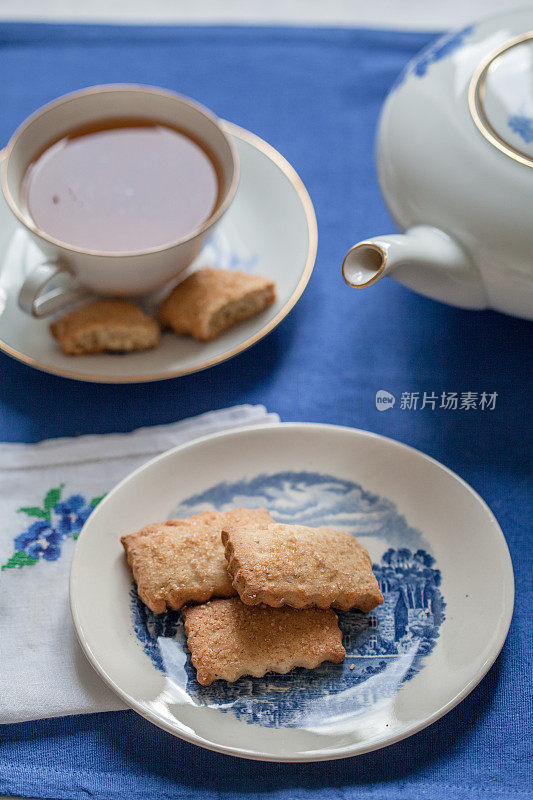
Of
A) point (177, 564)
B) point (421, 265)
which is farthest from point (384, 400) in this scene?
point (177, 564)

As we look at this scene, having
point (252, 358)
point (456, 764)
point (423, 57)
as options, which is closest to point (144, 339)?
point (252, 358)

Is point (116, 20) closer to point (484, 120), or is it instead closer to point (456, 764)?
point (484, 120)

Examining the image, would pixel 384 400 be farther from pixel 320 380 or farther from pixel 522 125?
pixel 522 125

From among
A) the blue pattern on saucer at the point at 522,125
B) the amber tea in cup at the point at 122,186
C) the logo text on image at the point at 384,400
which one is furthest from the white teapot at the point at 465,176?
the amber tea in cup at the point at 122,186

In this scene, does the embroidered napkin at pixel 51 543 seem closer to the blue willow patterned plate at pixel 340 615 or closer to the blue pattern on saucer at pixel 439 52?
the blue willow patterned plate at pixel 340 615

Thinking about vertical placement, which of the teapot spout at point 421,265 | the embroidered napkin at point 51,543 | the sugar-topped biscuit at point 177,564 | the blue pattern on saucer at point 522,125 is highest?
the blue pattern on saucer at point 522,125

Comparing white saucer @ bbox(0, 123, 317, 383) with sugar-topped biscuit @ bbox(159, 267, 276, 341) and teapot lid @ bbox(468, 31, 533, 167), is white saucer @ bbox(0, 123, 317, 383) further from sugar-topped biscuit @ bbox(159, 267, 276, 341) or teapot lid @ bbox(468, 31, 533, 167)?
teapot lid @ bbox(468, 31, 533, 167)
